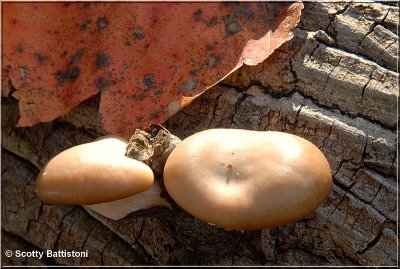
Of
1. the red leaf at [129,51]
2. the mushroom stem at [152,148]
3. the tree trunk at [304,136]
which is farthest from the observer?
the red leaf at [129,51]

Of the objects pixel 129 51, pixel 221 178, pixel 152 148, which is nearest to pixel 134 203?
pixel 152 148

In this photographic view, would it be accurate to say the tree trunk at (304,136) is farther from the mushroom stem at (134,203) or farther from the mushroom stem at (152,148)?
the mushroom stem at (152,148)

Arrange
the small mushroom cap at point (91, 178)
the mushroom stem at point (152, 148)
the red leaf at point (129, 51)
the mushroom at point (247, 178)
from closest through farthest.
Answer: the mushroom at point (247, 178)
the small mushroom cap at point (91, 178)
the mushroom stem at point (152, 148)
the red leaf at point (129, 51)

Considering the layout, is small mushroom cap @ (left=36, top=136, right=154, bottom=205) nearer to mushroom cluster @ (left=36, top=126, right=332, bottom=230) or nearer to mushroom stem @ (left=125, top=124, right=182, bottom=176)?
mushroom cluster @ (left=36, top=126, right=332, bottom=230)

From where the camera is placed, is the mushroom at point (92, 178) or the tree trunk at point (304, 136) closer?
the mushroom at point (92, 178)

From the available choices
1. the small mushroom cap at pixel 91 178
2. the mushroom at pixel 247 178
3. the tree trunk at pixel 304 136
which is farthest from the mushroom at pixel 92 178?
the tree trunk at pixel 304 136

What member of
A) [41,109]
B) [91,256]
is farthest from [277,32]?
[91,256]

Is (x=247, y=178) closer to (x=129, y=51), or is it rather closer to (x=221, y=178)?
(x=221, y=178)
